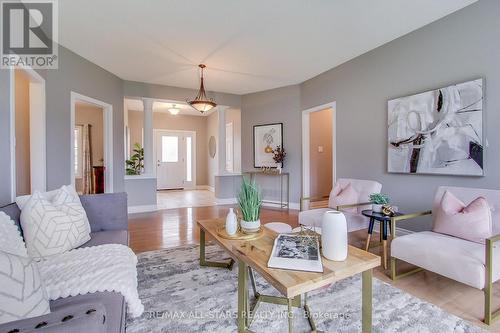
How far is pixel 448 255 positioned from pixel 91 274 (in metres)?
2.30

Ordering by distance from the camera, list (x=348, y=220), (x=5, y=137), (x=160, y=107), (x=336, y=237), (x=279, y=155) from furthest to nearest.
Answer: (x=160, y=107)
(x=279, y=155)
(x=348, y=220)
(x=5, y=137)
(x=336, y=237)

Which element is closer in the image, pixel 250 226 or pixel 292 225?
pixel 250 226

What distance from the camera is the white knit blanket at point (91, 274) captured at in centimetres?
116

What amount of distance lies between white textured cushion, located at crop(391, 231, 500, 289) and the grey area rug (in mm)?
266

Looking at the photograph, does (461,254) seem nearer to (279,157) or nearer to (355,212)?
(355,212)

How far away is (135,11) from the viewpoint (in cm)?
254

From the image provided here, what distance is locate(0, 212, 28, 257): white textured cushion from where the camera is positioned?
3.77 feet

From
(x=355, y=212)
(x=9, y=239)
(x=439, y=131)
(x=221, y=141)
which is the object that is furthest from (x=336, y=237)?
(x=221, y=141)

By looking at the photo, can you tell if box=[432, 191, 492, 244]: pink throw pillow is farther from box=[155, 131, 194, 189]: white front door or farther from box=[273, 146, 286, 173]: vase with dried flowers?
box=[155, 131, 194, 189]: white front door

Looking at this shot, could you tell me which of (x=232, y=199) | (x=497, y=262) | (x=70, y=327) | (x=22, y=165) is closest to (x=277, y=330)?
(x=70, y=327)

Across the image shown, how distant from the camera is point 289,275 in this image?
112cm

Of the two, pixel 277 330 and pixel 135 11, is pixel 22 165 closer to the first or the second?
pixel 135 11

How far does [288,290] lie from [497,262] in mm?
1648

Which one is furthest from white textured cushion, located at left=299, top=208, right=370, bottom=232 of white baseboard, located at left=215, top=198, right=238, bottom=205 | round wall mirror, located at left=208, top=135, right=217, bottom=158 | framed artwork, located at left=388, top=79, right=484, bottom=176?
round wall mirror, located at left=208, top=135, right=217, bottom=158
